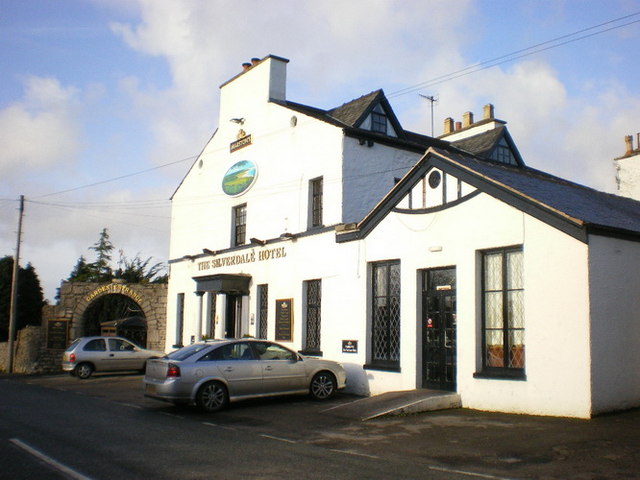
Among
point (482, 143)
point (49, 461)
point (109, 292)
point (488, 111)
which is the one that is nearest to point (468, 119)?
point (488, 111)

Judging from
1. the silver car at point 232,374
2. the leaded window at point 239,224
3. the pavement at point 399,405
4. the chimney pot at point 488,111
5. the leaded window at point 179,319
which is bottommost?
the pavement at point 399,405

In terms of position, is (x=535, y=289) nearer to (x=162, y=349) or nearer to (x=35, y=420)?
(x=35, y=420)

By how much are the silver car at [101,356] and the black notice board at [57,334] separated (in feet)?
15.2

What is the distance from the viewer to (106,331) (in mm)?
30609

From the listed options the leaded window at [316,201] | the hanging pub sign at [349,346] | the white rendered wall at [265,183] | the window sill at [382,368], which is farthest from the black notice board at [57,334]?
the window sill at [382,368]

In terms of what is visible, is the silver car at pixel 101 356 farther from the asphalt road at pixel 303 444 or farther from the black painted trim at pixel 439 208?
the black painted trim at pixel 439 208

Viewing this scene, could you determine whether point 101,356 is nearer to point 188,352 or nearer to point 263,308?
point 263,308

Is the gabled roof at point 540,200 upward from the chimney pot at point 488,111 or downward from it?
downward

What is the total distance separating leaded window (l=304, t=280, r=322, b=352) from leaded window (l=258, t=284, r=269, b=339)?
2332 mm

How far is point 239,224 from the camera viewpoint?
24000 mm

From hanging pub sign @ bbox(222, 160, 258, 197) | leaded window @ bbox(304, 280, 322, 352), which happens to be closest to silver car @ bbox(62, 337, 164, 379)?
hanging pub sign @ bbox(222, 160, 258, 197)

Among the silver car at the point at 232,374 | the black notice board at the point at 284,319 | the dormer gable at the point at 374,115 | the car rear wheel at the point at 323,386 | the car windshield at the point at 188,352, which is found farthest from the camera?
the dormer gable at the point at 374,115

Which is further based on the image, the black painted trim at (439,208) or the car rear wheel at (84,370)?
the car rear wheel at (84,370)

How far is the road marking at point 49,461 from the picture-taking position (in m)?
7.63
